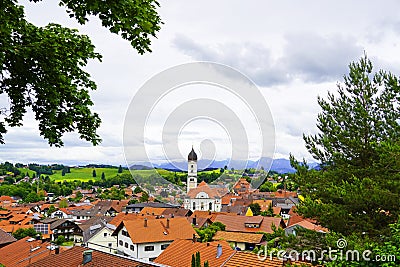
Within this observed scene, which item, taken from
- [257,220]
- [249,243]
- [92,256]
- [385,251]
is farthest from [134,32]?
[257,220]

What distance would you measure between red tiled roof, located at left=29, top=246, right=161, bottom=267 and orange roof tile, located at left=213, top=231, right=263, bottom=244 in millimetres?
19816

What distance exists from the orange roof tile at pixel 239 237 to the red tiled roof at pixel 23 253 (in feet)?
52.2

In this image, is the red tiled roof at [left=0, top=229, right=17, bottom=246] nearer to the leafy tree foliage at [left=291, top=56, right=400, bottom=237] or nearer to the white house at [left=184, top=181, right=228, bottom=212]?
the white house at [left=184, top=181, right=228, bottom=212]

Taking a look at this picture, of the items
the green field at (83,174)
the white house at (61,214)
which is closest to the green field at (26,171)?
the green field at (83,174)

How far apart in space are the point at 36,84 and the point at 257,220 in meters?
36.5

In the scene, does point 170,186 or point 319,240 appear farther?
point 170,186

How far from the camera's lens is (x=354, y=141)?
10641 mm

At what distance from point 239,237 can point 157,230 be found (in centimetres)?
848

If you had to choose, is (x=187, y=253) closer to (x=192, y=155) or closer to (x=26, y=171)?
(x=192, y=155)

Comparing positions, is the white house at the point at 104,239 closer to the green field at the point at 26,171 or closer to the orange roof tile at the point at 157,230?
the orange roof tile at the point at 157,230

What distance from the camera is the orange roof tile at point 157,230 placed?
30.0 m

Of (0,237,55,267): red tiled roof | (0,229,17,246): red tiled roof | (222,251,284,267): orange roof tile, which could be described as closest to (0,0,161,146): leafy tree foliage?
(222,251,284,267): orange roof tile

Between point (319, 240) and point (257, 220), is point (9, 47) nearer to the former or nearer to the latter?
point (319, 240)

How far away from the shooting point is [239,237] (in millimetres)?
35594
